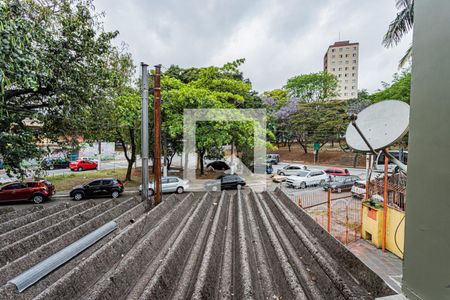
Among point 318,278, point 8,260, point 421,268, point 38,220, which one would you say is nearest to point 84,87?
point 38,220

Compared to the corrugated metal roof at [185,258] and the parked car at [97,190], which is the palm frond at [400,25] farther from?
the parked car at [97,190]

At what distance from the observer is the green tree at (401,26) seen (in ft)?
35.7

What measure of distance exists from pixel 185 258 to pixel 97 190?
11.8 metres

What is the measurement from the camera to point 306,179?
16125 mm

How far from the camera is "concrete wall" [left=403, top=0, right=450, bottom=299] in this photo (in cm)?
83

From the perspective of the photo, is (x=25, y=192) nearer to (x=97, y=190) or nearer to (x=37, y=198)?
(x=37, y=198)

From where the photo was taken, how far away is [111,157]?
32.5m

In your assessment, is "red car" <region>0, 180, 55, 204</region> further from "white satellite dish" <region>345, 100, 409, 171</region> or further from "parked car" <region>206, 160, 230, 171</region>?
"white satellite dish" <region>345, 100, 409, 171</region>

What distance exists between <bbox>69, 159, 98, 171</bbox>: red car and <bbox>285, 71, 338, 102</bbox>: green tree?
3777cm

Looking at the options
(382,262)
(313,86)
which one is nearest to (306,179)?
(382,262)

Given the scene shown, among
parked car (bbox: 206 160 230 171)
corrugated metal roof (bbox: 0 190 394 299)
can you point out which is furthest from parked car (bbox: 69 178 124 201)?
parked car (bbox: 206 160 230 171)

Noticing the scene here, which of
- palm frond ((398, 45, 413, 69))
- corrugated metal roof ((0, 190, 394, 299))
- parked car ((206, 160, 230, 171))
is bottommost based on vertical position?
parked car ((206, 160, 230, 171))

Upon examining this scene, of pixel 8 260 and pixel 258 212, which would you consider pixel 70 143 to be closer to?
pixel 8 260

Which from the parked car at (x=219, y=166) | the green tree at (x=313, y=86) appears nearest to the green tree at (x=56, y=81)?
the parked car at (x=219, y=166)
